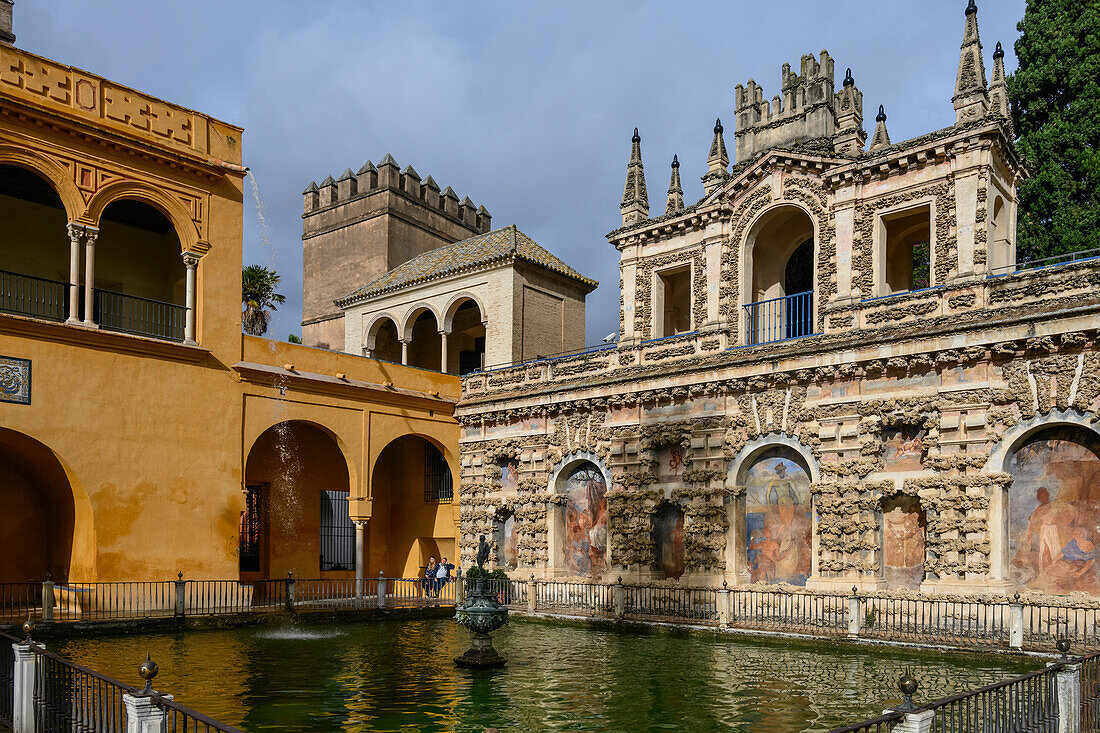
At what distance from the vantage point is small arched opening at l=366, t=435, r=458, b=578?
3009 cm

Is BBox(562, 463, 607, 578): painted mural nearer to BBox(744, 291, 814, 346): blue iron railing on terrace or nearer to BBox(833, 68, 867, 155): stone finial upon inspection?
BBox(744, 291, 814, 346): blue iron railing on terrace

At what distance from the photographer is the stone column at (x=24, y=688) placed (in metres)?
9.05

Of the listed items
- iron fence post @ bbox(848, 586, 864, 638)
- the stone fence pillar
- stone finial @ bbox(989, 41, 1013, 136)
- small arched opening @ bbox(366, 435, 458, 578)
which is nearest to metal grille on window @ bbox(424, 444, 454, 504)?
small arched opening @ bbox(366, 435, 458, 578)

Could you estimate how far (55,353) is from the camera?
19.8m

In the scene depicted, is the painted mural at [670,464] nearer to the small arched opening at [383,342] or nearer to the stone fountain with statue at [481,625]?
the stone fountain with statue at [481,625]

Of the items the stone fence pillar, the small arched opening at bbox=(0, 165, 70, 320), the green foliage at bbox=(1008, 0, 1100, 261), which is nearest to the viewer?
the stone fence pillar

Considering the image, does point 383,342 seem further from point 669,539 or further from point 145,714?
point 145,714

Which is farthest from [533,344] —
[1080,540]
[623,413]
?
[1080,540]

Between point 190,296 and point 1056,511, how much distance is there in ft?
66.9

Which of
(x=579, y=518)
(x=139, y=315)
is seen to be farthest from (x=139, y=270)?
(x=579, y=518)

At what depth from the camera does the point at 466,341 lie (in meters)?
35.8

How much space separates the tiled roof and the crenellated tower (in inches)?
112

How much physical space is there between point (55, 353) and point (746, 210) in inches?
684

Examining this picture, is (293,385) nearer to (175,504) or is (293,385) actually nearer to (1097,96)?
(175,504)
